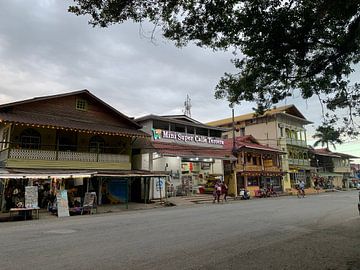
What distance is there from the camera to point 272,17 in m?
7.13

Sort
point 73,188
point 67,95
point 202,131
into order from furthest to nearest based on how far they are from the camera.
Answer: point 202,131, point 67,95, point 73,188

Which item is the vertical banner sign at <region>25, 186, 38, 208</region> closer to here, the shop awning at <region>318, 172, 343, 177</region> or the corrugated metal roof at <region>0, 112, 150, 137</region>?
the corrugated metal roof at <region>0, 112, 150, 137</region>

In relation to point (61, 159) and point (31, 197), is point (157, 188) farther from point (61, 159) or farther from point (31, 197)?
point (31, 197)

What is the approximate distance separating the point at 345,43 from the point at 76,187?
20.2 m

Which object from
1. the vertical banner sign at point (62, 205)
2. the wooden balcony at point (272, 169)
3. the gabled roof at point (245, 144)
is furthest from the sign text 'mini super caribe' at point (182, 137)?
the vertical banner sign at point (62, 205)

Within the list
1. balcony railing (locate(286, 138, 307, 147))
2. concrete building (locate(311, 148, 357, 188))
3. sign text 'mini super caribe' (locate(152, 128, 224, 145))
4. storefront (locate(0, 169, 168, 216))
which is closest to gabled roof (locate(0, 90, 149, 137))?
sign text 'mini super caribe' (locate(152, 128, 224, 145))

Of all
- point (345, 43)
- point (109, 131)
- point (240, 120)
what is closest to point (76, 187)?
point (109, 131)

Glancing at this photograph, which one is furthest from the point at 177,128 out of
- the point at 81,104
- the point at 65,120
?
the point at 65,120

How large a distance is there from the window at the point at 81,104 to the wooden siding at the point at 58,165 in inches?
182

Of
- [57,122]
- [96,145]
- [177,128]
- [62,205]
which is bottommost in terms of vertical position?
[62,205]

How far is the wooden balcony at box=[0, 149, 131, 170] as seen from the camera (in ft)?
63.8

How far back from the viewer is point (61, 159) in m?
21.2

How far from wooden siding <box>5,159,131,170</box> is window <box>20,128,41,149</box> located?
1604 mm

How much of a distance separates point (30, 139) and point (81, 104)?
4787mm
